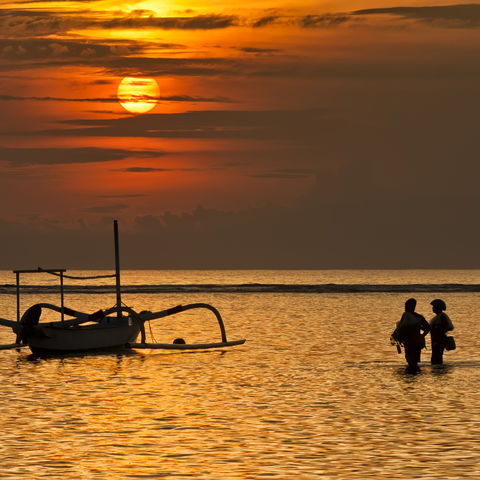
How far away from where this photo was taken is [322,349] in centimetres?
4909

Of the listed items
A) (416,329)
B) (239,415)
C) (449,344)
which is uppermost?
(416,329)

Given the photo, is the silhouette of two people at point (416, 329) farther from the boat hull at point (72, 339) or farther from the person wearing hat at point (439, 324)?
the boat hull at point (72, 339)

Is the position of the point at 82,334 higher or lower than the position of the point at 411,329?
lower

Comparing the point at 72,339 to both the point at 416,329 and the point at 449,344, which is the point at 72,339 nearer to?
the point at 449,344

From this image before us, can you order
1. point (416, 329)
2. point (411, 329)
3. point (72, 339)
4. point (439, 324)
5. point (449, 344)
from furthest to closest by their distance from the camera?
point (72, 339)
point (449, 344)
point (439, 324)
point (416, 329)
point (411, 329)

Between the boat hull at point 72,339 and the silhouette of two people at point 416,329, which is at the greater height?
the silhouette of two people at point 416,329

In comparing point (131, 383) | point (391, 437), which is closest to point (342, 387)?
point (131, 383)

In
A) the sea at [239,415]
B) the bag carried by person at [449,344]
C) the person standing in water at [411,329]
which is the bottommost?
the sea at [239,415]

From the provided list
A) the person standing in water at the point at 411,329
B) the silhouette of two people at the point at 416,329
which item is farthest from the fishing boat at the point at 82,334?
the person standing in water at the point at 411,329

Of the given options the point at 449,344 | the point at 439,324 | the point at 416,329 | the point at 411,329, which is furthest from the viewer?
the point at 449,344

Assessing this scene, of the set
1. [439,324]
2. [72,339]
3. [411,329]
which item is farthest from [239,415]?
[72,339]

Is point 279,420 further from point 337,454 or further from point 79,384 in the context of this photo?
point 79,384

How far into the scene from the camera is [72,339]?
146ft

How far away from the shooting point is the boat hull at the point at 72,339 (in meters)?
44.2
